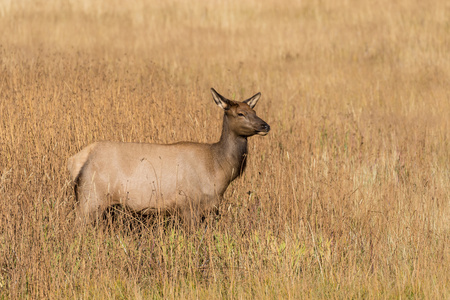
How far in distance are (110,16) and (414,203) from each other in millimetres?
11813

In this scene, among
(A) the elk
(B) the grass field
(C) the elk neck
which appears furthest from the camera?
(C) the elk neck

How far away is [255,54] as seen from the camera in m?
12.9

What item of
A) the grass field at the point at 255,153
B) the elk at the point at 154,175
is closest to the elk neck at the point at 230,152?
the elk at the point at 154,175

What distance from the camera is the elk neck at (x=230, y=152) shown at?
524cm

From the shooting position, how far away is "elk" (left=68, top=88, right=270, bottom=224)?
16.2 feet

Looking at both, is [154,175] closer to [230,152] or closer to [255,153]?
[230,152]

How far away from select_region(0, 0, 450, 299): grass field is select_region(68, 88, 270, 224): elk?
0.64 ft

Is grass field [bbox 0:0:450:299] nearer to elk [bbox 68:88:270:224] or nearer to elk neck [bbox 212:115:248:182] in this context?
elk [bbox 68:88:270:224]

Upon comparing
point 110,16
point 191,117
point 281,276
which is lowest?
point 281,276

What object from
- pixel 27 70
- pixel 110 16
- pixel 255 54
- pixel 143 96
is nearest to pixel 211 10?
pixel 110 16

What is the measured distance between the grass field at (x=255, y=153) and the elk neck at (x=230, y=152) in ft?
1.18

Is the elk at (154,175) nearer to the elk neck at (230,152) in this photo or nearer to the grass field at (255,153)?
the elk neck at (230,152)

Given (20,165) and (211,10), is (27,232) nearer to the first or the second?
(20,165)

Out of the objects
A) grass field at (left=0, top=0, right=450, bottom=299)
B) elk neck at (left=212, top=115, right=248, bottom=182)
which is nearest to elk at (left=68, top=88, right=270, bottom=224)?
elk neck at (left=212, top=115, right=248, bottom=182)
